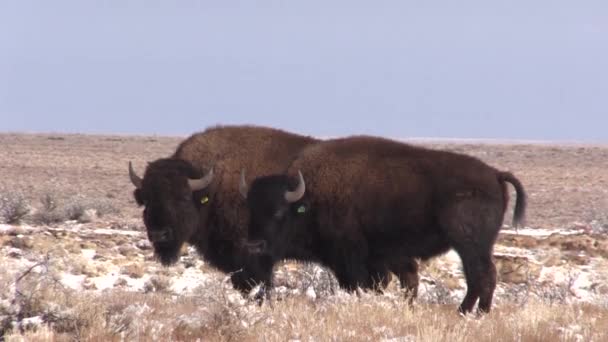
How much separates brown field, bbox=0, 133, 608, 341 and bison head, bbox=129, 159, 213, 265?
57 centimetres

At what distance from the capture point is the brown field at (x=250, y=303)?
7.61m

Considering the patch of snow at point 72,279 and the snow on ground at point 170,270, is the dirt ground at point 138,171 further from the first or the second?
the patch of snow at point 72,279

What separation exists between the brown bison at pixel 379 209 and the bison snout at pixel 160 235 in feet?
2.81

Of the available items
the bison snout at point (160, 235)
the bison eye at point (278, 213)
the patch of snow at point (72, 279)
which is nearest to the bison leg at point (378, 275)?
the bison eye at point (278, 213)

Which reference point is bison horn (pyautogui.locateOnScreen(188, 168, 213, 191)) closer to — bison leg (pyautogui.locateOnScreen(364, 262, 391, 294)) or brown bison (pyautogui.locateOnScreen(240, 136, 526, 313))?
brown bison (pyautogui.locateOnScreen(240, 136, 526, 313))

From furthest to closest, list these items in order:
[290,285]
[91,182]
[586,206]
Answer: [91,182] < [586,206] < [290,285]

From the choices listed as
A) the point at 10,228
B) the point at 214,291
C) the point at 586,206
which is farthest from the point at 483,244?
the point at 586,206

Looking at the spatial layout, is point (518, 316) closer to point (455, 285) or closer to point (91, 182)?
point (455, 285)

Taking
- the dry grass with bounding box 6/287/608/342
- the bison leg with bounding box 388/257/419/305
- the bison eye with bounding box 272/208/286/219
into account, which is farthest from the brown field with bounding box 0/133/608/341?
the bison eye with bounding box 272/208/286/219

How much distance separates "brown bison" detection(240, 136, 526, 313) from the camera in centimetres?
1015

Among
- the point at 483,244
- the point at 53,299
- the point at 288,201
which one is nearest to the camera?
the point at 53,299

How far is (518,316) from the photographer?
845 centimetres

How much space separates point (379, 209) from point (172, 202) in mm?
2215

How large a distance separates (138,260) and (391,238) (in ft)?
17.3
